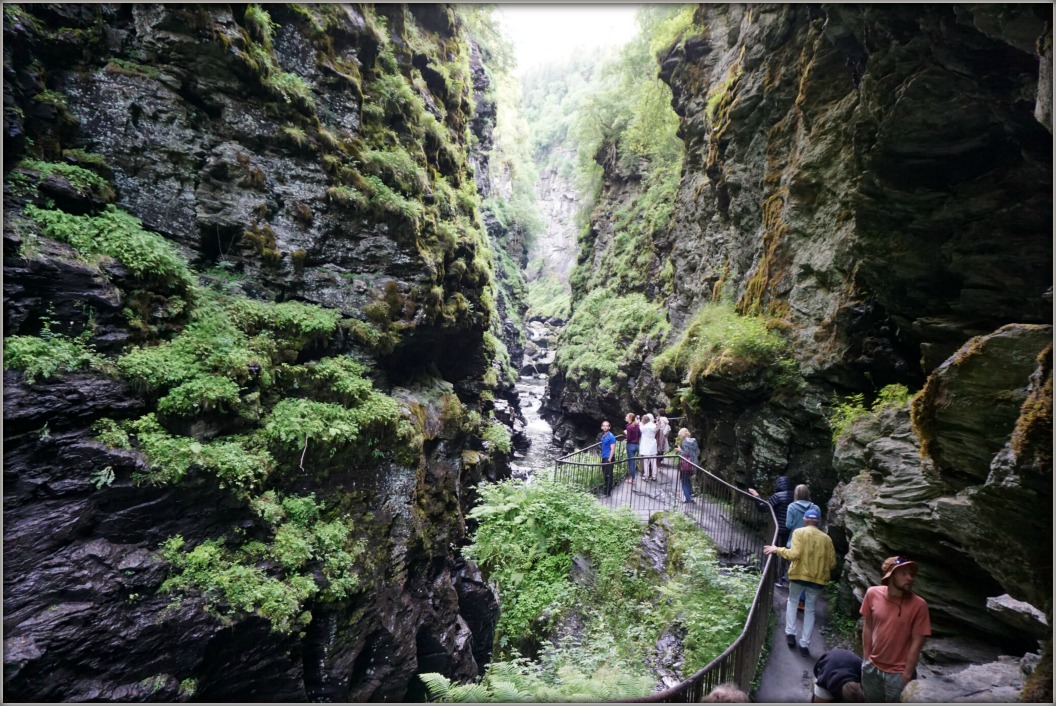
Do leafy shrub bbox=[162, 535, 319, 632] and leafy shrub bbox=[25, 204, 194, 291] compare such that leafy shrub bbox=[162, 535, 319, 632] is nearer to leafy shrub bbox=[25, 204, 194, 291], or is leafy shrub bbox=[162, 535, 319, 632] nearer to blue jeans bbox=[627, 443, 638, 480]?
leafy shrub bbox=[25, 204, 194, 291]

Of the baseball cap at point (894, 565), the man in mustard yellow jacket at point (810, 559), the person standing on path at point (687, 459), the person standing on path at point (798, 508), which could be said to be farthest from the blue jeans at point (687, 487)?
the baseball cap at point (894, 565)

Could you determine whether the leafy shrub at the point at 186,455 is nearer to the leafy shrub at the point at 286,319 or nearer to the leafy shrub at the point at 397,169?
the leafy shrub at the point at 286,319

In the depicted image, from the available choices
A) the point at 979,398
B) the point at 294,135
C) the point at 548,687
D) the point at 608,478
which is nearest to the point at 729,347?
the point at 608,478

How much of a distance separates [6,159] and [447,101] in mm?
13688

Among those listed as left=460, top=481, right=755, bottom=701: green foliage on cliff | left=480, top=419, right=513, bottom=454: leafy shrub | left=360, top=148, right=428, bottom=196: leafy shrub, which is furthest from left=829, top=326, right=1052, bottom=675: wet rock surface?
left=360, top=148, right=428, bottom=196: leafy shrub

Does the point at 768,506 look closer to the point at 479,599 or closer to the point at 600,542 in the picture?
the point at 600,542

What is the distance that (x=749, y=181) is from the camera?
47.5ft

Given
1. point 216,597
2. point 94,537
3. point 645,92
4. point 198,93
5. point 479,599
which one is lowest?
point 479,599

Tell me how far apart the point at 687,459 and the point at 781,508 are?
7.79 feet

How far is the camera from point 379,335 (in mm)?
11633

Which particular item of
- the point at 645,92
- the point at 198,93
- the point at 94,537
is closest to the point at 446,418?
the point at 94,537

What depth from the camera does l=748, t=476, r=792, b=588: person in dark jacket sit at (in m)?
8.63

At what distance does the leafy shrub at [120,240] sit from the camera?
7.10m

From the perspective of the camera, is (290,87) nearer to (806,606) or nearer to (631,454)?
(631,454)
